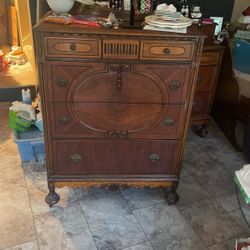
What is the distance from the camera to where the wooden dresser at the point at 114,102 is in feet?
4.24

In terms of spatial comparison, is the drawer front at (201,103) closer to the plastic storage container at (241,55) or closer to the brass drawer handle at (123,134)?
the plastic storage container at (241,55)

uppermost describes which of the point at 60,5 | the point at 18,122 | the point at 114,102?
the point at 60,5

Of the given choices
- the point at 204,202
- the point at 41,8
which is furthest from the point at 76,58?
the point at 204,202

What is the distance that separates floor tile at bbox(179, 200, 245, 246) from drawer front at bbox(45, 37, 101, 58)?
111 cm

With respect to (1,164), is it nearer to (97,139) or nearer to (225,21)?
(97,139)

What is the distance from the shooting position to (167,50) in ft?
4.36

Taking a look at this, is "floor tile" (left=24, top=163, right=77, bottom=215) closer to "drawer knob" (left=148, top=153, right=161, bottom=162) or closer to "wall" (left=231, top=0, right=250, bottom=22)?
"drawer knob" (left=148, top=153, right=161, bottom=162)

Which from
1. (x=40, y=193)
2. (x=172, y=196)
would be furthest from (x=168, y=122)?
(x=40, y=193)

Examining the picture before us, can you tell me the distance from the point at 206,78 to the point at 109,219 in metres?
1.35

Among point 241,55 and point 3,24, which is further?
point 3,24

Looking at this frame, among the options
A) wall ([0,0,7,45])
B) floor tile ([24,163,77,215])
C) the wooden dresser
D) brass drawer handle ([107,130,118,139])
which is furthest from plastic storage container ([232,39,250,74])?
wall ([0,0,7,45])

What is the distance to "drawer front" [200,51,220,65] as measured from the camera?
7.13 feet

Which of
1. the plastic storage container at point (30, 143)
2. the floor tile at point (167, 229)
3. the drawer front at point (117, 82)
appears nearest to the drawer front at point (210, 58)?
the drawer front at point (117, 82)

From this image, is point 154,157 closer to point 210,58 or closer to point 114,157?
point 114,157
